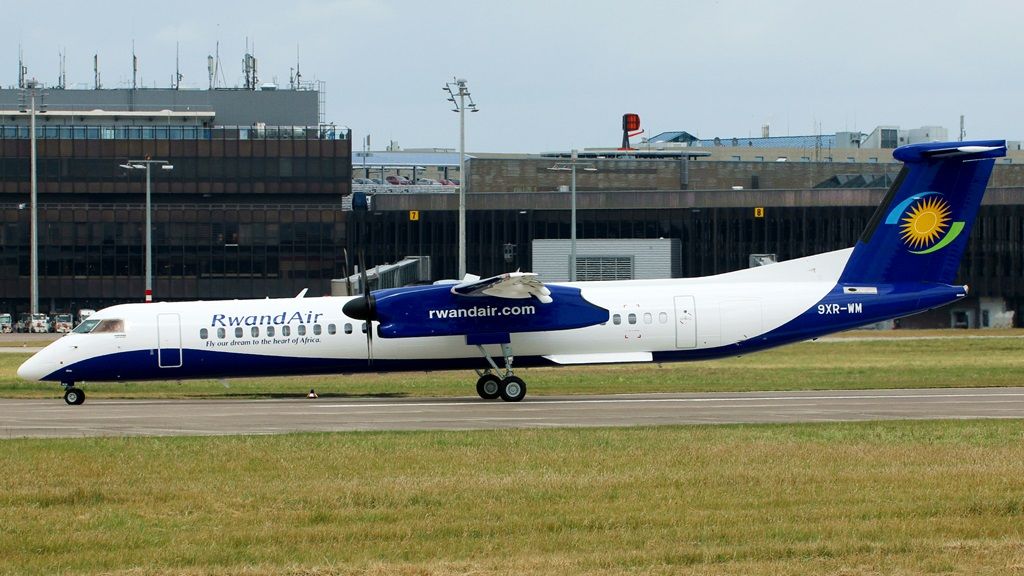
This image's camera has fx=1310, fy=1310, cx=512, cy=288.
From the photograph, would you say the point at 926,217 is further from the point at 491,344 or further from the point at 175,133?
the point at 175,133

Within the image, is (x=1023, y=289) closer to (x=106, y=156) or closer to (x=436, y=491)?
(x=106, y=156)

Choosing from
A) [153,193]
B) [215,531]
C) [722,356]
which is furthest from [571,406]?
[153,193]

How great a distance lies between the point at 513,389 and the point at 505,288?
2.46 metres

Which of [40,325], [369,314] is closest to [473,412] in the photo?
[369,314]

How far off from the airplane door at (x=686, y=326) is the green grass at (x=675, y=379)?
4004mm

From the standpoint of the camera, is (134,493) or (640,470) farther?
(640,470)

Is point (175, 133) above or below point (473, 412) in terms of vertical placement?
above

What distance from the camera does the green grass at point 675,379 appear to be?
3603cm

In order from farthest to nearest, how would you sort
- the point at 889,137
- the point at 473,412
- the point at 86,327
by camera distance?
the point at 889,137, the point at 86,327, the point at 473,412

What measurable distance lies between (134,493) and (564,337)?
1628 centimetres

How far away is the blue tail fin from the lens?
30.9 metres

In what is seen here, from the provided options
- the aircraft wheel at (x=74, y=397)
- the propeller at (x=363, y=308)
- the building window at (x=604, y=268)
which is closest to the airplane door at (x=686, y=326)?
the propeller at (x=363, y=308)

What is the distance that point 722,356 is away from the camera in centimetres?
3181

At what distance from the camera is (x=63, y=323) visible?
268 feet
